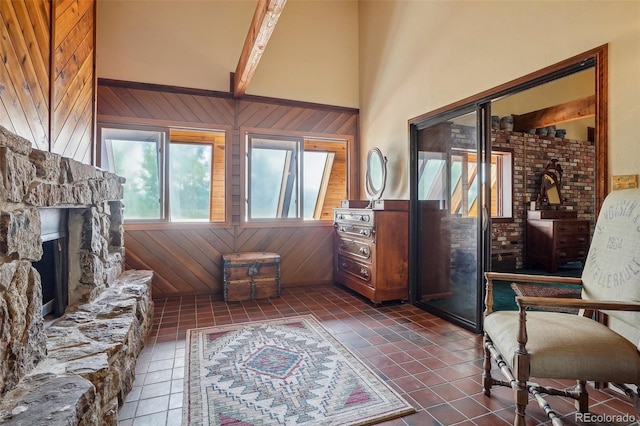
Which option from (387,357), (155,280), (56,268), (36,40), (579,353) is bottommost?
(387,357)

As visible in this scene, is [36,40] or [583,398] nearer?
[583,398]

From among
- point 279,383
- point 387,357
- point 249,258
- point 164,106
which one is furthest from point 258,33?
point 387,357

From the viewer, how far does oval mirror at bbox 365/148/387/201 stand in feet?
12.8

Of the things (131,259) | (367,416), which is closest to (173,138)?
(131,259)

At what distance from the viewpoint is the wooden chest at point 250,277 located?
12.3ft

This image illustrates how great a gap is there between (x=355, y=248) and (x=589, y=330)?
262 cm

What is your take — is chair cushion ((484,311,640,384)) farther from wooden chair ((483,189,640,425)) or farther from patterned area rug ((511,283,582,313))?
patterned area rug ((511,283,582,313))

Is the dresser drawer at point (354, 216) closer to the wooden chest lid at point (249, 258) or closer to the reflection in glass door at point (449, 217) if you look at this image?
the reflection in glass door at point (449, 217)

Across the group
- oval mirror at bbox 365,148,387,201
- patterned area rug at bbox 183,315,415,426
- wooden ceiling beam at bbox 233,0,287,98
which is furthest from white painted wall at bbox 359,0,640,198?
patterned area rug at bbox 183,315,415,426

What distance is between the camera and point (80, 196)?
6.54 feet

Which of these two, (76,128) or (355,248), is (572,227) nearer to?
(355,248)

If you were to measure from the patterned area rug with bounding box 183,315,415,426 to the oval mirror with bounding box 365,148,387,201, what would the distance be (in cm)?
190

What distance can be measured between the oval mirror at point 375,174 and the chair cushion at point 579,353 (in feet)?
8.39

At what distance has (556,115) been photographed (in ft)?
13.2
